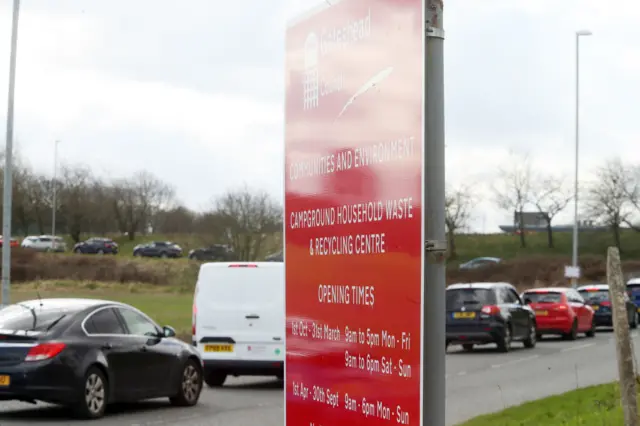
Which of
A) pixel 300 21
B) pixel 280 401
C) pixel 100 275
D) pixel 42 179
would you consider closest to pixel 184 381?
pixel 280 401

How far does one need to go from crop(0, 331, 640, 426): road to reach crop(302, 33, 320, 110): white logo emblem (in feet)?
27.5

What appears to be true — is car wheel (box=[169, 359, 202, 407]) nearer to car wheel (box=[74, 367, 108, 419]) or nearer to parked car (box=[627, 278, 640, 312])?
car wheel (box=[74, 367, 108, 419])

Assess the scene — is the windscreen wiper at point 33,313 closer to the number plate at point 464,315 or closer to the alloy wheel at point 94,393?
the alloy wheel at point 94,393

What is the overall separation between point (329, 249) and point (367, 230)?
0.34m

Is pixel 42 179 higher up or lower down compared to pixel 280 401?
higher up

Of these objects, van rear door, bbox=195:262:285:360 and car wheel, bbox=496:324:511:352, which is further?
car wheel, bbox=496:324:511:352

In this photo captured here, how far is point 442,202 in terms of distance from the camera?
3.57 meters

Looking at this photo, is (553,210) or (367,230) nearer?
(367,230)

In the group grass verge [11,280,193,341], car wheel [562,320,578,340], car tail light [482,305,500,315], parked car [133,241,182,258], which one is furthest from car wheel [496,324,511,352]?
parked car [133,241,182,258]

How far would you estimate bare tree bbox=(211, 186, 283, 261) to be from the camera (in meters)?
59.7

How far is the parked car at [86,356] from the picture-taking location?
13.5 m

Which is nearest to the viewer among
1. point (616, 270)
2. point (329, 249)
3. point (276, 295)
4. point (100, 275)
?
point (329, 249)

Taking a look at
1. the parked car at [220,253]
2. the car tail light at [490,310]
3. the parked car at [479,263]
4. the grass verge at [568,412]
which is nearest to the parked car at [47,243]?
the parked car at [220,253]

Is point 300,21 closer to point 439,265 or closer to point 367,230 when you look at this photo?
point 367,230
